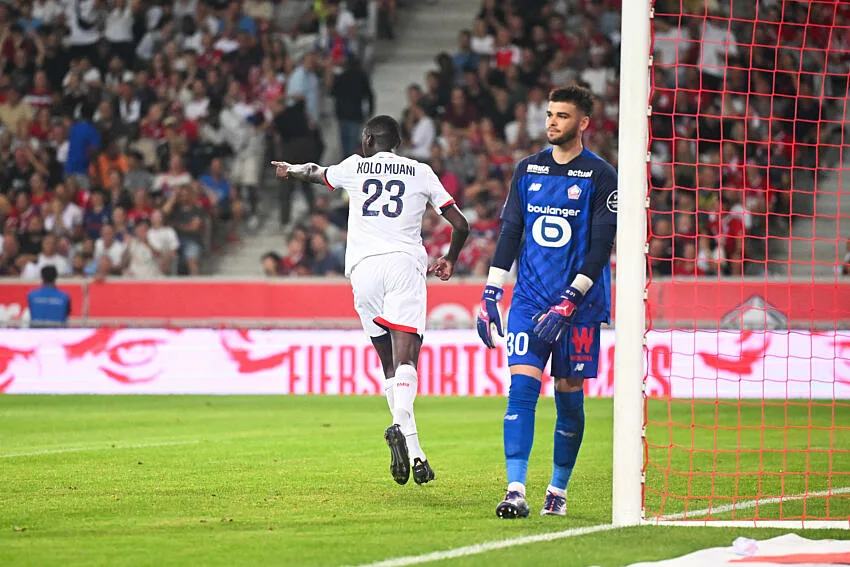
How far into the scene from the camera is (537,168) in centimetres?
721

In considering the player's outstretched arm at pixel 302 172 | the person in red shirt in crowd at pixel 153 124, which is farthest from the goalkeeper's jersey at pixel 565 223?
the person in red shirt in crowd at pixel 153 124

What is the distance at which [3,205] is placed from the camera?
2186 centimetres

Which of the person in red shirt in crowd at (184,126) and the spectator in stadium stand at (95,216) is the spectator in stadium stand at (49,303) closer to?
the spectator in stadium stand at (95,216)

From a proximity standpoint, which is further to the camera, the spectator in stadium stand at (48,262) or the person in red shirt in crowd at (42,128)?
the person in red shirt in crowd at (42,128)

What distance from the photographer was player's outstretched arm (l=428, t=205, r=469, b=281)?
27.6 ft

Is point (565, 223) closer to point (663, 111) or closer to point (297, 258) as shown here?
point (297, 258)

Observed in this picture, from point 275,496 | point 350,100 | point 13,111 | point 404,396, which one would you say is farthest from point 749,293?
point 13,111

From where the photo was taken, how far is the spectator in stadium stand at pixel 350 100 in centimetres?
2173

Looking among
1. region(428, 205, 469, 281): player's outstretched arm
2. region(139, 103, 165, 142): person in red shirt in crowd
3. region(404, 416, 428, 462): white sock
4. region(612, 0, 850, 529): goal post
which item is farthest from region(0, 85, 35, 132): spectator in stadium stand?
region(404, 416, 428, 462): white sock

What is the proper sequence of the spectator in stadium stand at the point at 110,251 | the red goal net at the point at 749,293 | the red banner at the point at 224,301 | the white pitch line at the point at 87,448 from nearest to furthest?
the red goal net at the point at 749,293
the white pitch line at the point at 87,448
the red banner at the point at 224,301
the spectator in stadium stand at the point at 110,251

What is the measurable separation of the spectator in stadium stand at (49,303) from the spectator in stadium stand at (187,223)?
2812 mm

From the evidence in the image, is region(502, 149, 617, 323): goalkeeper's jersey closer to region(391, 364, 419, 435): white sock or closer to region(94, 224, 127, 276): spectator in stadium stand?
region(391, 364, 419, 435): white sock

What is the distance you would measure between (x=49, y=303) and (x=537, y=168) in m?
12.1

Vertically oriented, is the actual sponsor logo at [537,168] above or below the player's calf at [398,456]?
above
